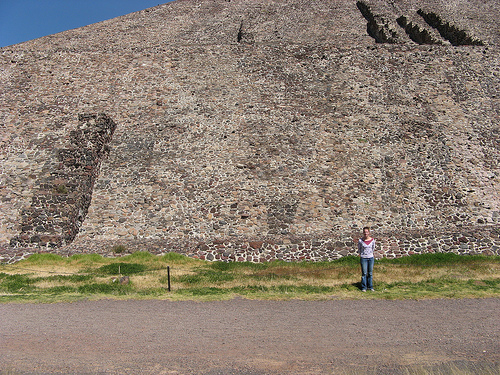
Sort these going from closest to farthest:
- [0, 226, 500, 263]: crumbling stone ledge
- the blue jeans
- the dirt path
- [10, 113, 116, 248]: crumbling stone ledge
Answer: the dirt path → the blue jeans → [0, 226, 500, 263]: crumbling stone ledge → [10, 113, 116, 248]: crumbling stone ledge

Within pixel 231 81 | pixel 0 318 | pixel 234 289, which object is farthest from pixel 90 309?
pixel 231 81

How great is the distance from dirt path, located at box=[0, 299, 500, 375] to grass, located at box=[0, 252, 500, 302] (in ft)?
2.54

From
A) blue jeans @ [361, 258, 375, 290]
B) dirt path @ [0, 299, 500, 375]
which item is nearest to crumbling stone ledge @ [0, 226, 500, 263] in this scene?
blue jeans @ [361, 258, 375, 290]

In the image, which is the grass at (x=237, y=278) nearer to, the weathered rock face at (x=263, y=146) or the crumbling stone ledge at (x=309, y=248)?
the crumbling stone ledge at (x=309, y=248)

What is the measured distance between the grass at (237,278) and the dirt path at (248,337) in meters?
0.78

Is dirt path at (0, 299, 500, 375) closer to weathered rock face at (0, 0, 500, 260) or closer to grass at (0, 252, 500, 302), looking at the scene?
grass at (0, 252, 500, 302)

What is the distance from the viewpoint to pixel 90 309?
9484 millimetres

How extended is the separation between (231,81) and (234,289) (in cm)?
1443

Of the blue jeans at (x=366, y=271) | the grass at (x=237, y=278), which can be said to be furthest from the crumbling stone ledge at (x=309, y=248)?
the blue jeans at (x=366, y=271)

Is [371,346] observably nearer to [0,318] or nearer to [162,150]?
[0,318]

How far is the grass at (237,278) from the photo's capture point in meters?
10.6

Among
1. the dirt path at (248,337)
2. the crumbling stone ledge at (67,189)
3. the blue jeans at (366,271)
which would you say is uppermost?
the crumbling stone ledge at (67,189)

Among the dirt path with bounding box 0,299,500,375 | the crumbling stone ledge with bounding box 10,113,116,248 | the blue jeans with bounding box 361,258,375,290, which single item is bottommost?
the dirt path with bounding box 0,299,500,375

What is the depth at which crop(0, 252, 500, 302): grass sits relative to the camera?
10.6 meters
